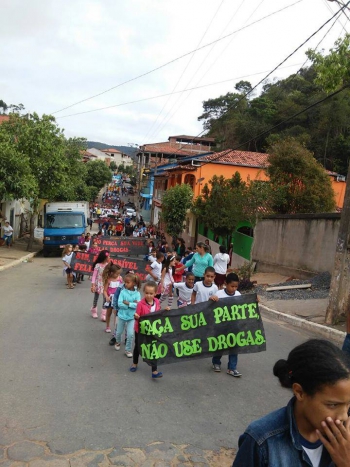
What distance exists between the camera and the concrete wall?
1427 cm

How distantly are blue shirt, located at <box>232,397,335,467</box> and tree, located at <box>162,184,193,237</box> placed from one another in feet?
87.4

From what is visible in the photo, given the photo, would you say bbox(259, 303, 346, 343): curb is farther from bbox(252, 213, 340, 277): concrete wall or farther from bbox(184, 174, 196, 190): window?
bbox(184, 174, 196, 190): window

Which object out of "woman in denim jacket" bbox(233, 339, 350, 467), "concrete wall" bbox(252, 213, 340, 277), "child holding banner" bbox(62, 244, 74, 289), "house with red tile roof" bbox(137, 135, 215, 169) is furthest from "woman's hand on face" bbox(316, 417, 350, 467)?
"house with red tile roof" bbox(137, 135, 215, 169)

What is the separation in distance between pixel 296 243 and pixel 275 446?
1484 centimetres

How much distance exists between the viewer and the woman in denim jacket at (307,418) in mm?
1802

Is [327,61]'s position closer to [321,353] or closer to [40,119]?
[321,353]

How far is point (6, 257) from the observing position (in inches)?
850

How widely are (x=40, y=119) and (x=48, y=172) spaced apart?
308cm

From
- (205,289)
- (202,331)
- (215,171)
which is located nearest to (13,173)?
(215,171)

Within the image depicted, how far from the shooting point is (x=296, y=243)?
16.1m

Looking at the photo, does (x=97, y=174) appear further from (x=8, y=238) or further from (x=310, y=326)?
(x=310, y=326)

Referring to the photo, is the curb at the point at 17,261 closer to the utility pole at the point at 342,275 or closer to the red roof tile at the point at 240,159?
the utility pole at the point at 342,275

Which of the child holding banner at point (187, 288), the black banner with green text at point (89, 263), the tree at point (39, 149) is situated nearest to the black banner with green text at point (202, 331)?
the child holding banner at point (187, 288)

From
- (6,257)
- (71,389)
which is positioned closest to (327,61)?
(71,389)
